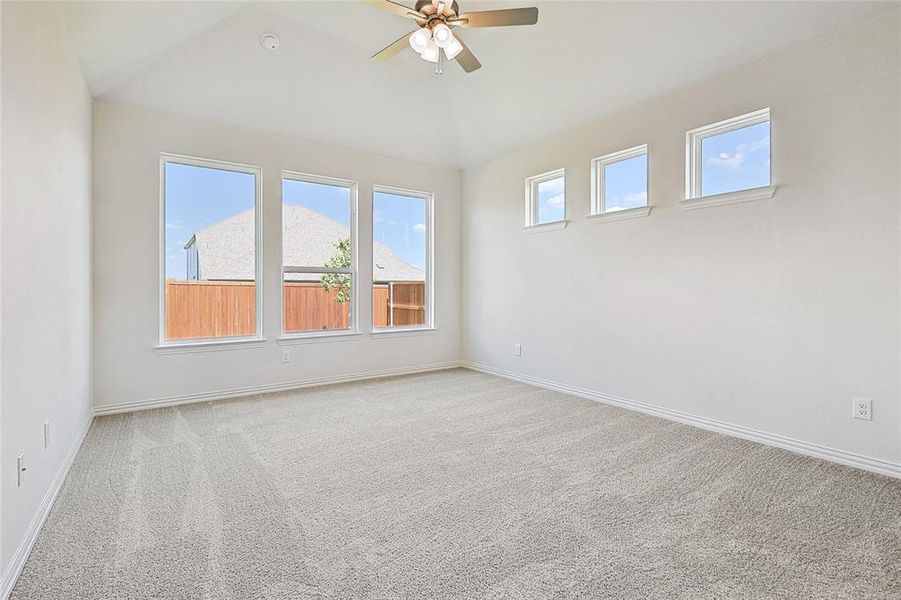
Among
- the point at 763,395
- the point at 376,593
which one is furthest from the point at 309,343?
the point at 763,395

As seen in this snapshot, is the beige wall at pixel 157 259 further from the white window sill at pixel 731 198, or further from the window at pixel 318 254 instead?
the white window sill at pixel 731 198

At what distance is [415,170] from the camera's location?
5.43 m

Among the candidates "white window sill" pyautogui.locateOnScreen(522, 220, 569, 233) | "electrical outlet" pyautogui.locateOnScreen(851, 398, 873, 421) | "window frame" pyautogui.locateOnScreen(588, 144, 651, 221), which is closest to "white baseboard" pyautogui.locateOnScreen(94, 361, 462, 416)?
"white window sill" pyautogui.locateOnScreen(522, 220, 569, 233)

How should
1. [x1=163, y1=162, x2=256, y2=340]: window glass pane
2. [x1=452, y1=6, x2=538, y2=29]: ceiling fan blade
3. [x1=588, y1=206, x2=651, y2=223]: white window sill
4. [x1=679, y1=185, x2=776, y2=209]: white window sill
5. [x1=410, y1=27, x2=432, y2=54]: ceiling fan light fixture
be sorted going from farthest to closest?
[x1=163, y1=162, x2=256, y2=340]: window glass pane < [x1=588, y1=206, x2=651, y2=223]: white window sill < [x1=679, y1=185, x2=776, y2=209]: white window sill < [x1=410, y1=27, x2=432, y2=54]: ceiling fan light fixture < [x1=452, y1=6, x2=538, y2=29]: ceiling fan blade

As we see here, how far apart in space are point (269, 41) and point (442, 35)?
1.86 m

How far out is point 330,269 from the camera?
Answer: 488 centimetres

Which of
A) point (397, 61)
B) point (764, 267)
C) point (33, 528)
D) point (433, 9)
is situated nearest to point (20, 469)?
point (33, 528)

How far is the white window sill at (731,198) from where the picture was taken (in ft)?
9.78

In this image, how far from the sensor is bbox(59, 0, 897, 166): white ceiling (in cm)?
288

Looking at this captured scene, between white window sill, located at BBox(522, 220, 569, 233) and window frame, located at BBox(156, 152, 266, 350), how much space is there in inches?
110

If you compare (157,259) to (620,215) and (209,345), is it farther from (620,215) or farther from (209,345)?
(620,215)

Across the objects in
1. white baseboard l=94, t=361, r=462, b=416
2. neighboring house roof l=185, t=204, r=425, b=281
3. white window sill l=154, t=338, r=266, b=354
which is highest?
neighboring house roof l=185, t=204, r=425, b=281

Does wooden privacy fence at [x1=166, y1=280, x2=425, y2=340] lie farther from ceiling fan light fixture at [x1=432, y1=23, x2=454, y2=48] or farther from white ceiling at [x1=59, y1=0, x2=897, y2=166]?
ceiling fan light fixture at [x1=432, y1=23, x2=454, y2=48]

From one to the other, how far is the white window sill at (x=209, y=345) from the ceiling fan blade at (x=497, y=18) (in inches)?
134
